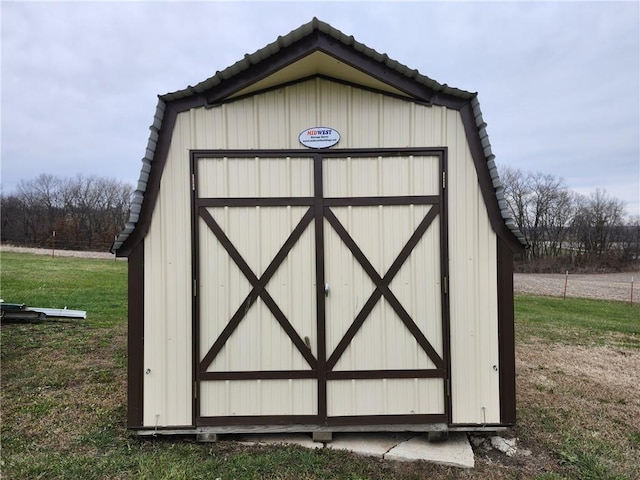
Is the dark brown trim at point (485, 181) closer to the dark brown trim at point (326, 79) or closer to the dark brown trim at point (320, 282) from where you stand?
the dark brown trim at point (326, 79)

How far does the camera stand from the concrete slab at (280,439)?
3.56 metres

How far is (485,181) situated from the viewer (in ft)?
12.0

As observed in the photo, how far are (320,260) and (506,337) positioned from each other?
198 centimetres

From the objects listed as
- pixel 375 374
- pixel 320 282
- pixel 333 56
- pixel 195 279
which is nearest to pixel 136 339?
pixel 195 279

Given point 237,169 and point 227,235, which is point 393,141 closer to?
point 237,169

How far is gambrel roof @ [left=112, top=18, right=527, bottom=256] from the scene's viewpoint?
11.3ft

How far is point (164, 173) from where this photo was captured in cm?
365

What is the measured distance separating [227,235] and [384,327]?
1821 mm

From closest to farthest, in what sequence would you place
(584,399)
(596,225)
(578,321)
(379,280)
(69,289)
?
(379,280)
(584,399)
(578,321)
(69,289)
(596,225)

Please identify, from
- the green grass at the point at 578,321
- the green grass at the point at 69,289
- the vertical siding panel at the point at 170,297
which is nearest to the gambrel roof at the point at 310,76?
the vertical siding panel at the point at 170,297

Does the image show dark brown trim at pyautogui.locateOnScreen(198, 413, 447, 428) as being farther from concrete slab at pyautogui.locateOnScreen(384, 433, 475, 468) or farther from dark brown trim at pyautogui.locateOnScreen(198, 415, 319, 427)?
concrete slab at pyautogui.locateOnScreen(384, 433, 475, 468)

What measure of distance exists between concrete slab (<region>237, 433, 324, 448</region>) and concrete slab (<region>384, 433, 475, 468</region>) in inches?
29.2

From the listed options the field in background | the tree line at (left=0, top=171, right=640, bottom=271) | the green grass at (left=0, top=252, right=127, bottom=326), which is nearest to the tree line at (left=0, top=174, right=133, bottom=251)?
the tree line at (left=0, top=171, right=640, bottom=271)

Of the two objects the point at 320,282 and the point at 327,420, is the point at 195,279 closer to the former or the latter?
the point at 320,282
